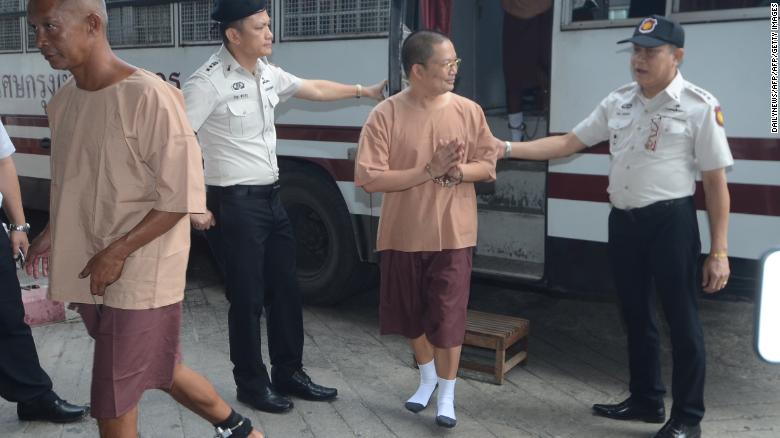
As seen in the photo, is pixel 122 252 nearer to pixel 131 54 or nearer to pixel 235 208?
pixel 235 208

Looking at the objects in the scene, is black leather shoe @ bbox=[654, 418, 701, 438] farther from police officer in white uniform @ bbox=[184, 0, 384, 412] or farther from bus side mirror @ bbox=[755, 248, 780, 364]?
bus side mirror @ bbox=[755, 248, 780, 364]

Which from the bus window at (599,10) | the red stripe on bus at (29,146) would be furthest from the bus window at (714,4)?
the red stripe on bus at (29,146)

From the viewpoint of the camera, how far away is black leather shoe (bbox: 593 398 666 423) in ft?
12.9

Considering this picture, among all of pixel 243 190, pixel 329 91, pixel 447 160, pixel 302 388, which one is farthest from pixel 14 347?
pixel 447 160

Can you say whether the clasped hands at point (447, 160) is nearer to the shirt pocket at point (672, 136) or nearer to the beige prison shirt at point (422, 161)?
the beige prison shirt at point (422, 161)

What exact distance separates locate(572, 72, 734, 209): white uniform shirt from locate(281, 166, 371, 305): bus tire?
2331 mm

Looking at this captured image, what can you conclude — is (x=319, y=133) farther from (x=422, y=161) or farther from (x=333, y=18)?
(x=422, y=161)

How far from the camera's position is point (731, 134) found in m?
4.01

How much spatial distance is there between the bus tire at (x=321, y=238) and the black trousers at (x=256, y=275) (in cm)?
157

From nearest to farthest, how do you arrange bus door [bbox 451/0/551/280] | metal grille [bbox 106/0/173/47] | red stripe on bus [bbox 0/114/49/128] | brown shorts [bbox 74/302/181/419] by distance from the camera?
brown shorts [bbox 74/302/181/419], bus door [bbox 451/0/551/280], metal grille [bbox 106/0/173/47], red stripe on bus [bbox 0/114/49/128]

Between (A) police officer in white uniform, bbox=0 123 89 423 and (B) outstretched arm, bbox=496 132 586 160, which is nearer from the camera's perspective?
(A) police officer in white uniform, bbox=0 123 89 423

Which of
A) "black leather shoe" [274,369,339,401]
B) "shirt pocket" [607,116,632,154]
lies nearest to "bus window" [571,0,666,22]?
"shirt pocket" [607,116,632,154]

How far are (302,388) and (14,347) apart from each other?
1.35m

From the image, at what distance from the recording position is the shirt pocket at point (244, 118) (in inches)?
150
